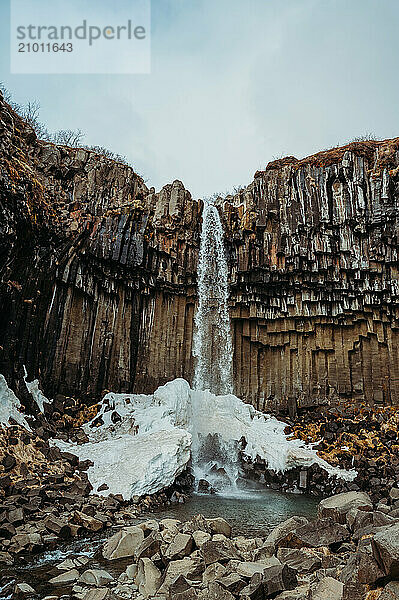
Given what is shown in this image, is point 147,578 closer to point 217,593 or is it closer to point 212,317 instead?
point 217,593

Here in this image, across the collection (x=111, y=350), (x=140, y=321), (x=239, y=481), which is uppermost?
(x=140, y=321)

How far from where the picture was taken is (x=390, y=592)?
4020 mm

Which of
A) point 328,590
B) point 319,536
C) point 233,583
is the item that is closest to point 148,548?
point 233,583

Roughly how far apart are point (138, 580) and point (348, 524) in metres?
3.89

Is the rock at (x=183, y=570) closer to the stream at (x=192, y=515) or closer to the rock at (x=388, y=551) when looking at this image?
the stream at (x=192, y=515)

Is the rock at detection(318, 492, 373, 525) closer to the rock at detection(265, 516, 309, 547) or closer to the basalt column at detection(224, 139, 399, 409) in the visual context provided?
the rock at detection(265, 516, 309, 547)

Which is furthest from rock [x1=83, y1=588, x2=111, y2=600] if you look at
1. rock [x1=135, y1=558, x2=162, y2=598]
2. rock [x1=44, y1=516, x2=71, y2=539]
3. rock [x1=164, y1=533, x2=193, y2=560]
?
rock [x1=44, y1=516, x2=71, y2=539]

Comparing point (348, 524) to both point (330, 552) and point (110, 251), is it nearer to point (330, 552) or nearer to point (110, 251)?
point (330, 552)

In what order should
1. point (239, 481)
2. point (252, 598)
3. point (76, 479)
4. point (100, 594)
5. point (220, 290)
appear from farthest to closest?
point (220, 290), point (239, 481), point (76, 479), point (100, 594), point (252, 598)

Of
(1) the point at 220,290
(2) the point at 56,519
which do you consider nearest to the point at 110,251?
(1) the point at 220,290

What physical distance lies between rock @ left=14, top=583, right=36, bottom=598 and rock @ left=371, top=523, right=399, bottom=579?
14.8 ft

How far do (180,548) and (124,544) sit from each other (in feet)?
4.40

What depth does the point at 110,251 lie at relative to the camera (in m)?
17.8

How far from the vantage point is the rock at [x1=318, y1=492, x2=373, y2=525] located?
8.28 meters
